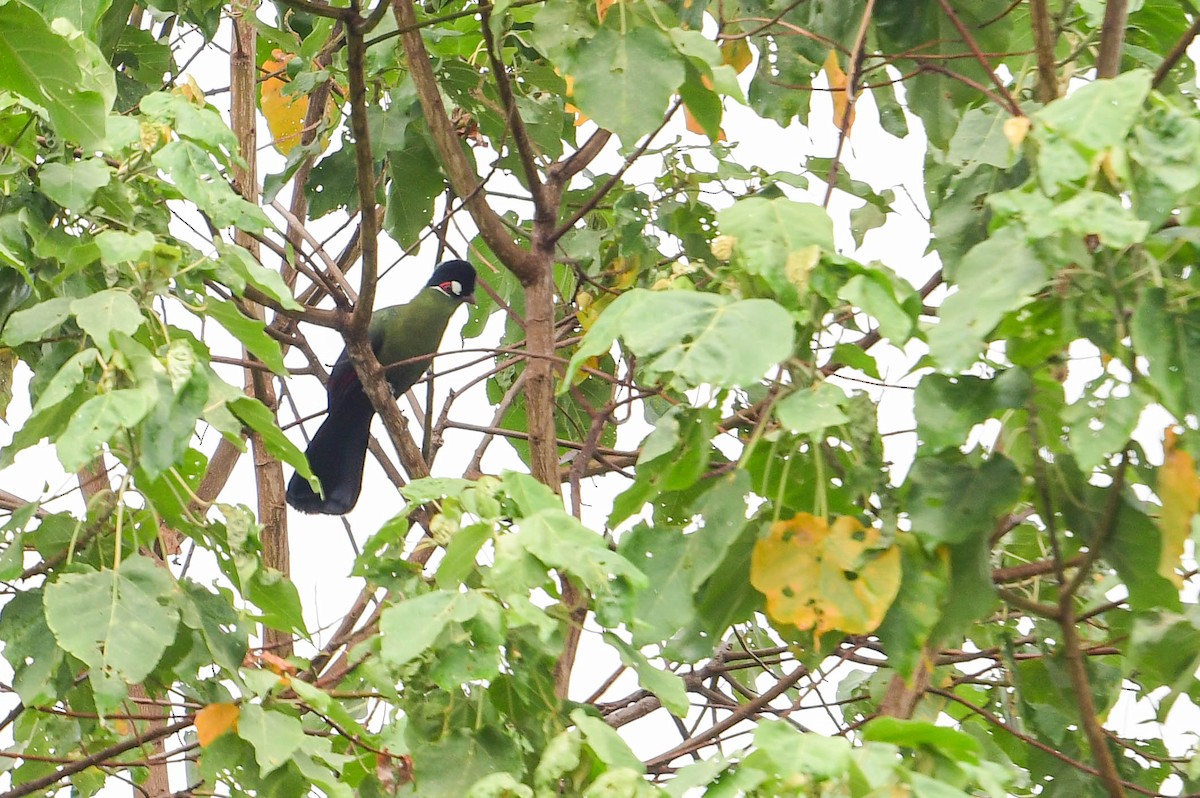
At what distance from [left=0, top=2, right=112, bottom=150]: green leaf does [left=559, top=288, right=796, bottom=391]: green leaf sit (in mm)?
744

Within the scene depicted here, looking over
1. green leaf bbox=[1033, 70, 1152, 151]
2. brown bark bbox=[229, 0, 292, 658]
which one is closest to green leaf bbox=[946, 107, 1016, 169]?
green leaf bbox=[1033, 70, 1152, 151]

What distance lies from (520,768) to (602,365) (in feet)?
5.52

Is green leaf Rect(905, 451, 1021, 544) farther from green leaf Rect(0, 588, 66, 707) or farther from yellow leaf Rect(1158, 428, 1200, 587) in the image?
green leaf Rect(0, 588, 66, 707)

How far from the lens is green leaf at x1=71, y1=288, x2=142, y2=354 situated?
5.22ft

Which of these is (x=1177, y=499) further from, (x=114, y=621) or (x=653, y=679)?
(x=114, y=621)

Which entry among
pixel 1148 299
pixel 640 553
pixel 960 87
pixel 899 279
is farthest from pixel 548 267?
pixel 1148 299

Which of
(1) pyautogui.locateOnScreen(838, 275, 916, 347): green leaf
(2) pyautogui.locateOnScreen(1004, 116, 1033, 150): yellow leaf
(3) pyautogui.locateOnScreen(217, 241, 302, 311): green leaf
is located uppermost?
(3) pyautogui.locateOnScreen(217, 241, 302, 311): green leaf

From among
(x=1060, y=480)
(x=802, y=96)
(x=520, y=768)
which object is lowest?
(x=520, y=768)

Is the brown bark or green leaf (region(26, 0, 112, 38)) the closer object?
green leaf (region(26, 0, 112, 38))

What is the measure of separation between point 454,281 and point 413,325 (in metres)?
0.22

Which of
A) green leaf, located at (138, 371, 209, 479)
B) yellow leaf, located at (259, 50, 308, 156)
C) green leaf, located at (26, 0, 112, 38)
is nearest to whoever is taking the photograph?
green leaf, located at (138, 371, 209, 479)

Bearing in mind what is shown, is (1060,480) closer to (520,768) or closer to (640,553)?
(640,553)

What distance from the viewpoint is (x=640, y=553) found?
5.69 feet

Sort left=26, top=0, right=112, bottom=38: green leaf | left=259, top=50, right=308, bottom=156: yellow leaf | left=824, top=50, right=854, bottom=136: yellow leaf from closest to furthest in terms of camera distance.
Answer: left=26, top=0, right=112, bottom=38: green leaf < left=824, top=50, right=854, bottom=136: yellow leaf < left=259, top=50, right=308, bottom=156: yellow leaf
